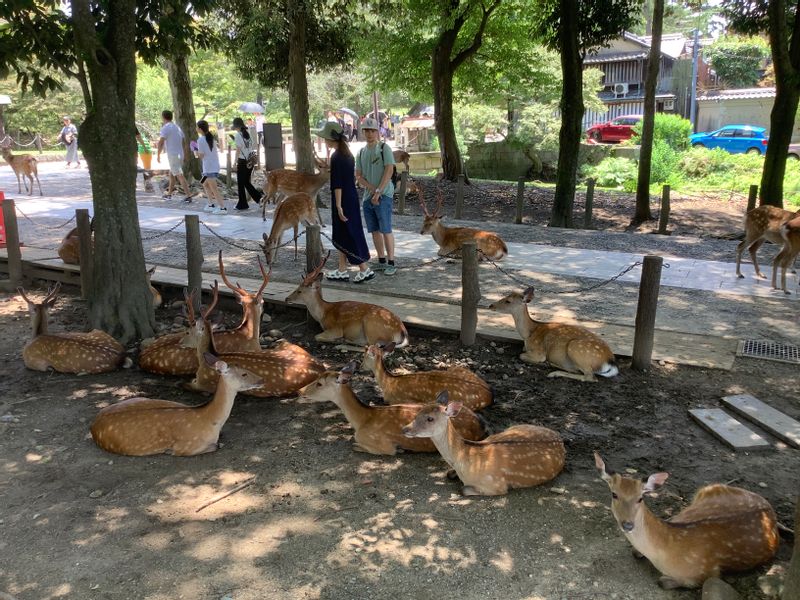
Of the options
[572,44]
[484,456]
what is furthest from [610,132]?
[484,456]

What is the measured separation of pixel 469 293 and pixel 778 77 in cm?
803

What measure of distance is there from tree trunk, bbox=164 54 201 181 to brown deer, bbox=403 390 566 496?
1414cm

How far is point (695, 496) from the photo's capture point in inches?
144

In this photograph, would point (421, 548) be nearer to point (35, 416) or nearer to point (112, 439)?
point (112, 439)

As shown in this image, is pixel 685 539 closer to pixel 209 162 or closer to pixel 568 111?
pixel 568 111

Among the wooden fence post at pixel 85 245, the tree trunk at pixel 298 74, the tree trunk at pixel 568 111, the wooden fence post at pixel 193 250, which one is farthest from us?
the tree trunk at pixel 298 74

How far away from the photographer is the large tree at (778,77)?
35.5ft

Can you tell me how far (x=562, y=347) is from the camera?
5.63 m

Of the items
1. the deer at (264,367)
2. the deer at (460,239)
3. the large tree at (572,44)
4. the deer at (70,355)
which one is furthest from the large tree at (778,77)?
the deer at (70,355)

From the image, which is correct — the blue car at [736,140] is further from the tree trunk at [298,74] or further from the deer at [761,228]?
the deer at [761,228]

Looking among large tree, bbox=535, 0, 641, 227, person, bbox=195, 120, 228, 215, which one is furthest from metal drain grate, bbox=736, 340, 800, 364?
person, bbox=195, 120, 228, 215

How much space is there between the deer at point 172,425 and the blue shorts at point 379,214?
154 inches

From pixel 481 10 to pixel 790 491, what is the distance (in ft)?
51.5

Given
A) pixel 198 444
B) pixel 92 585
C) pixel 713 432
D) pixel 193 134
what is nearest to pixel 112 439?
pixel 198 444
